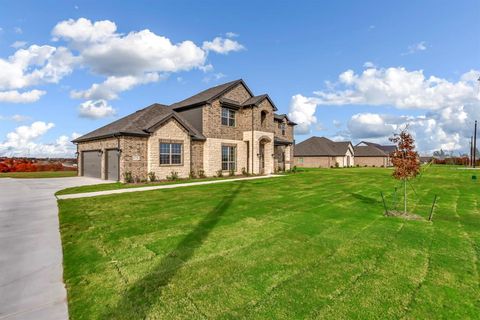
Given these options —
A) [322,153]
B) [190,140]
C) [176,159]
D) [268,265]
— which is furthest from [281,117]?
[268,265]

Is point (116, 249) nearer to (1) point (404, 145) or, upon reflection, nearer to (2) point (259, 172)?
(1) point (404, 145)

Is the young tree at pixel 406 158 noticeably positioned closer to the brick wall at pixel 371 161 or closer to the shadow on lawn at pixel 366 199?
the shadow on lawn at pixel 366 199

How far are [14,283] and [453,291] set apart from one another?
7.15 m

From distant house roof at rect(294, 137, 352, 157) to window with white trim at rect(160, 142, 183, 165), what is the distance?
4300cm

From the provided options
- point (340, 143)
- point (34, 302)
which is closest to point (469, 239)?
point (34, 302)

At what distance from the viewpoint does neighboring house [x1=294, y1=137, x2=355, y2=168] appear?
5779cm

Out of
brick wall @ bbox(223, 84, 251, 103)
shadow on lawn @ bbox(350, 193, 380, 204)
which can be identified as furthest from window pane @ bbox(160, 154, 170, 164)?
shadow on lawn @ bbox(350, 193, 380, 204)

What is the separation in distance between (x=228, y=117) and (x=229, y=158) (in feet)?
13.1

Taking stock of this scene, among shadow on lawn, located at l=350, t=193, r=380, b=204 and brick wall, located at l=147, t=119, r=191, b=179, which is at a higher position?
brick wall, located at l=147, t=119, r=191, b=179

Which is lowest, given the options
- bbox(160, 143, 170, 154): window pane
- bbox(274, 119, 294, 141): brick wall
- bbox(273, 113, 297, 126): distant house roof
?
bbox(160, 143, 170, 154): window pane

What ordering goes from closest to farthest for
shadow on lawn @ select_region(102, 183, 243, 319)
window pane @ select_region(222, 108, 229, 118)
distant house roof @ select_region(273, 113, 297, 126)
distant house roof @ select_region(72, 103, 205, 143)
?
shadow on lawn @ select_region(102, 183, 243, 319)
distant house roof @ select_region(72, 103, 205, 143)
window pane @ select_region(222, 108, 229, 118)
distant house roof @ select_region(273, 113, 297, 126)

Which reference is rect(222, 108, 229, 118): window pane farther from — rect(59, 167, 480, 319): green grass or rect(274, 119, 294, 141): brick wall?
rect(59, 167, 480, 319): green grass

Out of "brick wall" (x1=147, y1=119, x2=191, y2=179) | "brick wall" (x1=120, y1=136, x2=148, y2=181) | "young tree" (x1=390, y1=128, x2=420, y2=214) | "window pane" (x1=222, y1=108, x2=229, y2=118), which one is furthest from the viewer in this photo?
"window pane" (x1=222, y1=108, x2=229, y2=118)

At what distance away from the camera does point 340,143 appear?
Answer: 6412cm
